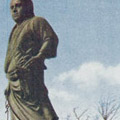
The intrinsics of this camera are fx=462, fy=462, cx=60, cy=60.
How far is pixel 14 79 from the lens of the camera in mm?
8594

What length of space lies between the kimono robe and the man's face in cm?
23

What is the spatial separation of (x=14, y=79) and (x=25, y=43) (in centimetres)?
70

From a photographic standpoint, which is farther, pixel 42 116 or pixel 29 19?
pixel 29 19

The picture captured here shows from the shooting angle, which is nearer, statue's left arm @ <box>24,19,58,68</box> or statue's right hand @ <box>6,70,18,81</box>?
statue's left arm @ <box>24,19,58,68</box>

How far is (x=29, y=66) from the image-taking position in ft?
27.4

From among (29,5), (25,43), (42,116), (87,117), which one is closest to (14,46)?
(25,43)

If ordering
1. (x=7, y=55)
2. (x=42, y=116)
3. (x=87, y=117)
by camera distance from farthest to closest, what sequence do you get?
(x=87, y=117)
(x=7, y=55)
(x=42, y=116)

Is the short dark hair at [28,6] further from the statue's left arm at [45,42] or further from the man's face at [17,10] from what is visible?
the statue's left arm at [45,42]

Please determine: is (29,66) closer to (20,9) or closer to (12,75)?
(12,75)

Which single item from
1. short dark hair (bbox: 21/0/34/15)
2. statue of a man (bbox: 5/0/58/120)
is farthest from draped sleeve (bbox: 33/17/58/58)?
short dark hair (bbox: 21/0/34/15)

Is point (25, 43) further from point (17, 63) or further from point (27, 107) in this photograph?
Answer: point (27, 107)

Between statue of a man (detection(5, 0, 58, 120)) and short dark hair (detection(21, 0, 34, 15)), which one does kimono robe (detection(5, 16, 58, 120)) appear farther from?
short dark hair (detection(21, 0, 34, 15))

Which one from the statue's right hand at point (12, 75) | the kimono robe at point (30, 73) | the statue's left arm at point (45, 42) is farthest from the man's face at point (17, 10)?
the statue's right hand at point (12, 75)

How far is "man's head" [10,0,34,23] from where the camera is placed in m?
8.83
